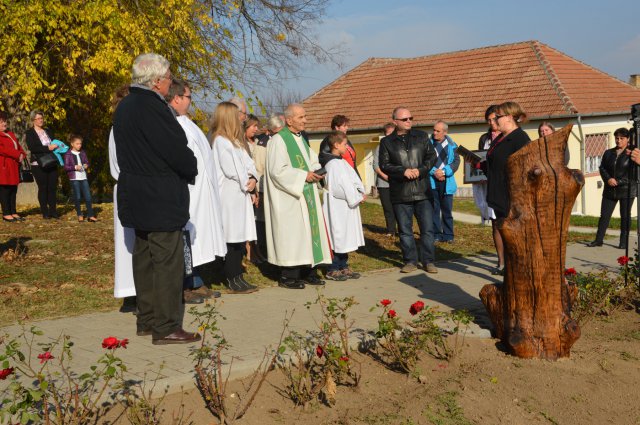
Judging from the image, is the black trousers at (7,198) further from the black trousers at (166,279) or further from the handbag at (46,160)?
the black trousers at (166,279)

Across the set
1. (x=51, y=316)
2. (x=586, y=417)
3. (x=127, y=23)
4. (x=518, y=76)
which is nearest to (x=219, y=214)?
(x=51, y=316)

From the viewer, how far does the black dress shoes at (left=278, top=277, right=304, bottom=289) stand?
8953 millimetres

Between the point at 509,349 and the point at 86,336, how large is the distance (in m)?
3.34

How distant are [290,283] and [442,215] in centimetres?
520

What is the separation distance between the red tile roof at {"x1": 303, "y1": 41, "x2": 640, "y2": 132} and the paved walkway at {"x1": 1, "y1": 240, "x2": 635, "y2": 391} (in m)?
21.4

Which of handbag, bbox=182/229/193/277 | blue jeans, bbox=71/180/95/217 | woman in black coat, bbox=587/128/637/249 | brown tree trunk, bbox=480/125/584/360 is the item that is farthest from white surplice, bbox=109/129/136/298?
woman in black coat, bbox=587/128/637/249

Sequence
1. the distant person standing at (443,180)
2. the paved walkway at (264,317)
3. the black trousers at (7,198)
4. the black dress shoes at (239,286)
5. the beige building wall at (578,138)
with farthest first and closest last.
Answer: the beige building wall at (578,138), the black trousers at (7,198), the distant person standing at (443,180), the black dress shoes at (239,286), the paved walkway at (264,317)

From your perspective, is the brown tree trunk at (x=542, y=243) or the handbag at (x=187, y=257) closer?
the brown tree trunk at (x=542, y=243)

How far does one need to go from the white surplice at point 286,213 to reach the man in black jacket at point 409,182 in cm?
143

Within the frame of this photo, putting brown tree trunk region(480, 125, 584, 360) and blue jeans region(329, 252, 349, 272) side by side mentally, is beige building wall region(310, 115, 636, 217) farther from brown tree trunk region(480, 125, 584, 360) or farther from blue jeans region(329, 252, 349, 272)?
brown tree trunk region(480, 125, 584, 360)

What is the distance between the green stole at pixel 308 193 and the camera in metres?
9.05

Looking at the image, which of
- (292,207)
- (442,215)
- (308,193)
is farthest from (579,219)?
(292,207)

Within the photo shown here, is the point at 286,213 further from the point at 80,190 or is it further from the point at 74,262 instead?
the point at 80,190

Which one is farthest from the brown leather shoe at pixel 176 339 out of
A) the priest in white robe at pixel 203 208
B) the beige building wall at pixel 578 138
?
the beige building wall at pixel 578 138
